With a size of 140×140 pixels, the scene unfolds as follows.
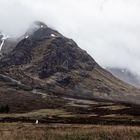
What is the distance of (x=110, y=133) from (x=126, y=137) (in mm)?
2555

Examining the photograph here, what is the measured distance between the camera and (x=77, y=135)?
101 ft

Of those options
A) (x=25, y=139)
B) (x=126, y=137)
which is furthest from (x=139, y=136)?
(x=25, y=139)

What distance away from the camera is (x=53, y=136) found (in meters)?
30.1

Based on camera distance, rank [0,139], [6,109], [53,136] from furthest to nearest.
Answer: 1. [6,109]
2. [53,136]
3. [0,139]

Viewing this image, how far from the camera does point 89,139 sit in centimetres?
2895

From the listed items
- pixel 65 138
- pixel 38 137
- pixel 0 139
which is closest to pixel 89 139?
pixel 65 138

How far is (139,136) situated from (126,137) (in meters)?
1.75

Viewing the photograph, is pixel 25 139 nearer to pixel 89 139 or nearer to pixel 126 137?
pixel 89 139

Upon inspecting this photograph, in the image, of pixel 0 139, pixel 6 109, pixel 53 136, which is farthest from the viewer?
pixel 6 109

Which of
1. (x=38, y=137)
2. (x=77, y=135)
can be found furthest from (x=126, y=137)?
(x=38, y=137)

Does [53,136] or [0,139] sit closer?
[0,139]

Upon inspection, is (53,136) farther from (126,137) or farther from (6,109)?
(6,109)

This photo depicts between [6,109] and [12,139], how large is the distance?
125m

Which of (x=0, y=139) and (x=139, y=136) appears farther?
(x=139, y=136)
